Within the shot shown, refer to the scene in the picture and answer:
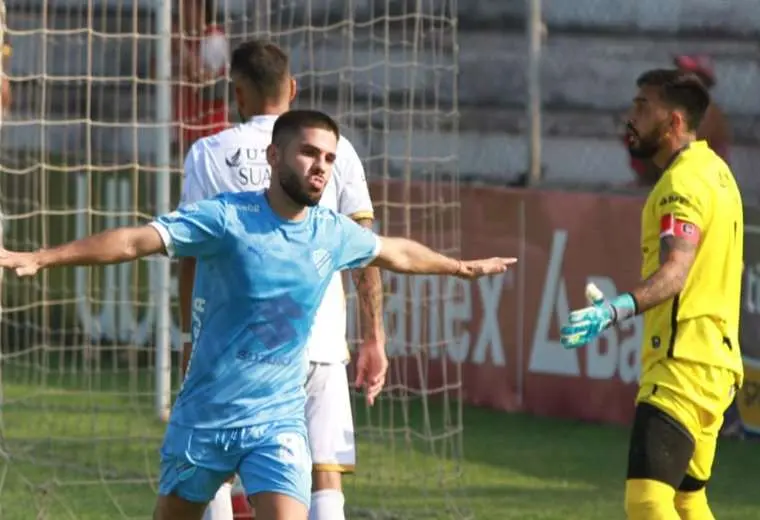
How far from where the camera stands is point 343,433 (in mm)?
7484

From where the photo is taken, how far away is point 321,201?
291 inches

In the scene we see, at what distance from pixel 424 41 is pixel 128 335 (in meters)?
3.02

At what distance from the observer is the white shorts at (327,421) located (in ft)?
24.4

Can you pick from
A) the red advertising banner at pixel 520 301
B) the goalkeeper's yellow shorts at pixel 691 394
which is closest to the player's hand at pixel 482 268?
the goalkeeper's yellow shorts at pixel 691 394

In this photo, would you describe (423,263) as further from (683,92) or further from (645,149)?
(683,92)

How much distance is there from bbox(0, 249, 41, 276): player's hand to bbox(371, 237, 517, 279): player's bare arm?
1233 millimetres

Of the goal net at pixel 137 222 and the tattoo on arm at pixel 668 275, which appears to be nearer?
the tattoo on arm at pixel 668 275

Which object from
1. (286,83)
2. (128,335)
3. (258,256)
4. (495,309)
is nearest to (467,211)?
(495,309)

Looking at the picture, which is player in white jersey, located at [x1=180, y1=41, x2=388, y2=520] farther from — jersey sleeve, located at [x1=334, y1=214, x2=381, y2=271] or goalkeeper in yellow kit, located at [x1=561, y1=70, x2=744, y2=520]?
goalkeeper in yellow kit, located at [x1=561, y1=70, x2=744, y2=520]

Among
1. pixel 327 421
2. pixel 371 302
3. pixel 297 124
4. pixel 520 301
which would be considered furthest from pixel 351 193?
pixel 520 301

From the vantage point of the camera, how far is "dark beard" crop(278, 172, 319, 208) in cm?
642

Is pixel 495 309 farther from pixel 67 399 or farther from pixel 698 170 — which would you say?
pixel 698 170

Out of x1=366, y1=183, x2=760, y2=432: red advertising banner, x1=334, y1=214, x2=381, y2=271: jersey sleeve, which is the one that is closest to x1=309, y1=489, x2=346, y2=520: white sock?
x1=334, y1=214, x2=381, y2=271: jersey sleeve

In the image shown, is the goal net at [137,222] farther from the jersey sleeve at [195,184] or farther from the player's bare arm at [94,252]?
the player's bare arm at [94,252]
